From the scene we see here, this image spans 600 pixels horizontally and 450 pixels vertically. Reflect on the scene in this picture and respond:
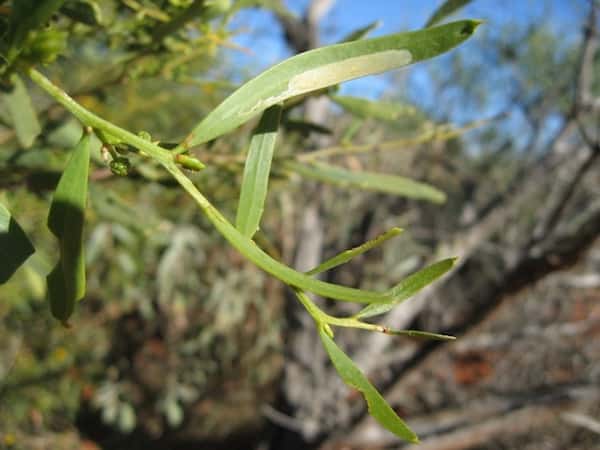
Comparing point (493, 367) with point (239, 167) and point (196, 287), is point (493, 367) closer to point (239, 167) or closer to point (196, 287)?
point (196, 287)

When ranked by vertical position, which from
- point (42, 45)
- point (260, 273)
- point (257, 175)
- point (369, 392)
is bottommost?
point (260, 273)

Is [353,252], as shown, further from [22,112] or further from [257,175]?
[22,112]

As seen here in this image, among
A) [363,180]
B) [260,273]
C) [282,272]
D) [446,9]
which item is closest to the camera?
[282,272]

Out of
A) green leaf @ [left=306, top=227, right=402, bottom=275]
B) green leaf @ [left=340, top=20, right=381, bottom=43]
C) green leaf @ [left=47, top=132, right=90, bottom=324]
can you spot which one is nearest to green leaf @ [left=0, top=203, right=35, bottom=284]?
green leaf @ [left=47, top=132, right=90, bottom=324]

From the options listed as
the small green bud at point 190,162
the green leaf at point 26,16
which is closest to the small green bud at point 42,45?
the green leaf at point 26,16

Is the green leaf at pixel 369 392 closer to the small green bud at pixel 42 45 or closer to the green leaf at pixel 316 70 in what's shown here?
the green leaf at pixel 316 70

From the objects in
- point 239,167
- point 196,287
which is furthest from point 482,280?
point 239,167

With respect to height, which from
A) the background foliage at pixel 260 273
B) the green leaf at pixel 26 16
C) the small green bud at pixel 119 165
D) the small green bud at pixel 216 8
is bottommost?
the background foliage at pixel 260 273

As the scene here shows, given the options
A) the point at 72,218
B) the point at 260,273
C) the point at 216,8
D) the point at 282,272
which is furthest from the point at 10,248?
the point at 260,273
